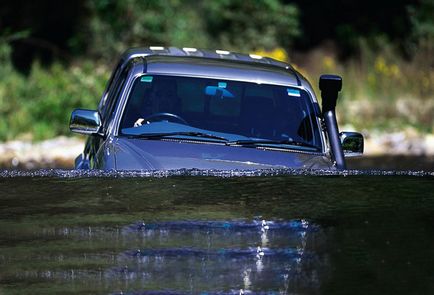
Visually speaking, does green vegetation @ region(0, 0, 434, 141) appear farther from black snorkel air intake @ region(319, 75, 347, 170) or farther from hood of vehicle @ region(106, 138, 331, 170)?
hood of vehicle @ region(106, 138, 331, 170)

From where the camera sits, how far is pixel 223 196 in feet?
13.0

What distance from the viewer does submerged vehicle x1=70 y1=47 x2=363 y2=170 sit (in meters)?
6.72

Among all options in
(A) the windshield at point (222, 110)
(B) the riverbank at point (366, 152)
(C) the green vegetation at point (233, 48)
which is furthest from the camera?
(C) the green vegetation at point (233, 48)

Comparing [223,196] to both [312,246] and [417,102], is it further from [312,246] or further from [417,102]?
[417,102]

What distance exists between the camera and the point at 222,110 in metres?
7.36

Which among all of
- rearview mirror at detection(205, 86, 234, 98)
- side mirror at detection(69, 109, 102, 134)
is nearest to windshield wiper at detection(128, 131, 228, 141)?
side mirror at detection(69, 109, 102, 134)

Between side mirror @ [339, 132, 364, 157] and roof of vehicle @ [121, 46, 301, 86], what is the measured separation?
0.49 m

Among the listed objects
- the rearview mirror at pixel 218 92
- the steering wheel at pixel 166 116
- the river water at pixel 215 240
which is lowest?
the river water at pixel 215 240

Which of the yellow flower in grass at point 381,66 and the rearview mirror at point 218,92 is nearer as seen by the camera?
the rearview mirror at point 218,92

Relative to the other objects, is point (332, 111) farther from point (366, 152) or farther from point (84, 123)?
point (366, 152)

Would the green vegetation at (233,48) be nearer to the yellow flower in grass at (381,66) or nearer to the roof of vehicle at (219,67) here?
the yellow flower in grass at (381,66)

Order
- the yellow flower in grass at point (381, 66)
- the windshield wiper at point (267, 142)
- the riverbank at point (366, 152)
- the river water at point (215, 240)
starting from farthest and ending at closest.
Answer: the yellow flower in grass at point (381, 66)
the riverbank at point (366, 152)
the windshield wiper at point (267, 142)
the river water at point (215, 240)

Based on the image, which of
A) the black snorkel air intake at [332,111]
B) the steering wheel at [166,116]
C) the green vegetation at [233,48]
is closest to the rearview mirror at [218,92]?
the steering wheel at [166,116]

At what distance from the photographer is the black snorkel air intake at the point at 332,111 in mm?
6947
